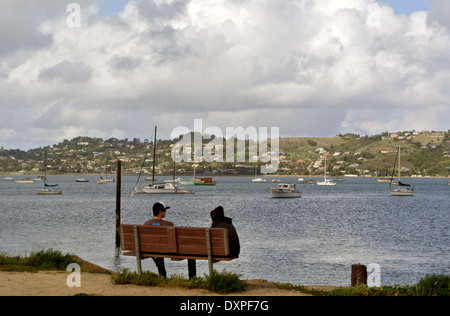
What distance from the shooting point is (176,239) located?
41.2 feet

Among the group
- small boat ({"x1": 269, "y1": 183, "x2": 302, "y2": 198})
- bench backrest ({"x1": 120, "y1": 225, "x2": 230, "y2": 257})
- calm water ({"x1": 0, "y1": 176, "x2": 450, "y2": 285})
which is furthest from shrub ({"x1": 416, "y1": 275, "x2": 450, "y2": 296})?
small boat ({"x1": 269, "y1": 183, "x2": 302, "y2": 198})

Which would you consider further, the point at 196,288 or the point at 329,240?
the point at 329,240

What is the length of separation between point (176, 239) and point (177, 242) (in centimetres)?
7

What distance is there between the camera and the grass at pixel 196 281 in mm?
11797

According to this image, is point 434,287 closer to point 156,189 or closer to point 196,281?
point 196,281

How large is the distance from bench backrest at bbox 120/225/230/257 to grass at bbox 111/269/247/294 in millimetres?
485

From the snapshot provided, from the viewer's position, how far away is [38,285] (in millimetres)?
12375

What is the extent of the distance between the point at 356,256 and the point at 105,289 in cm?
2308

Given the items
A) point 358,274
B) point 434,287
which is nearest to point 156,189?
point 358,274


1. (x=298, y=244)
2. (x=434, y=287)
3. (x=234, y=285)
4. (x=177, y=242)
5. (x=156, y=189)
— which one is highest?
(x=177, y=242)

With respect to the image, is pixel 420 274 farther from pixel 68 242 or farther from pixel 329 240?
pixel 68 242

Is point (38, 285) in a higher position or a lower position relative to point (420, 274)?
higher
